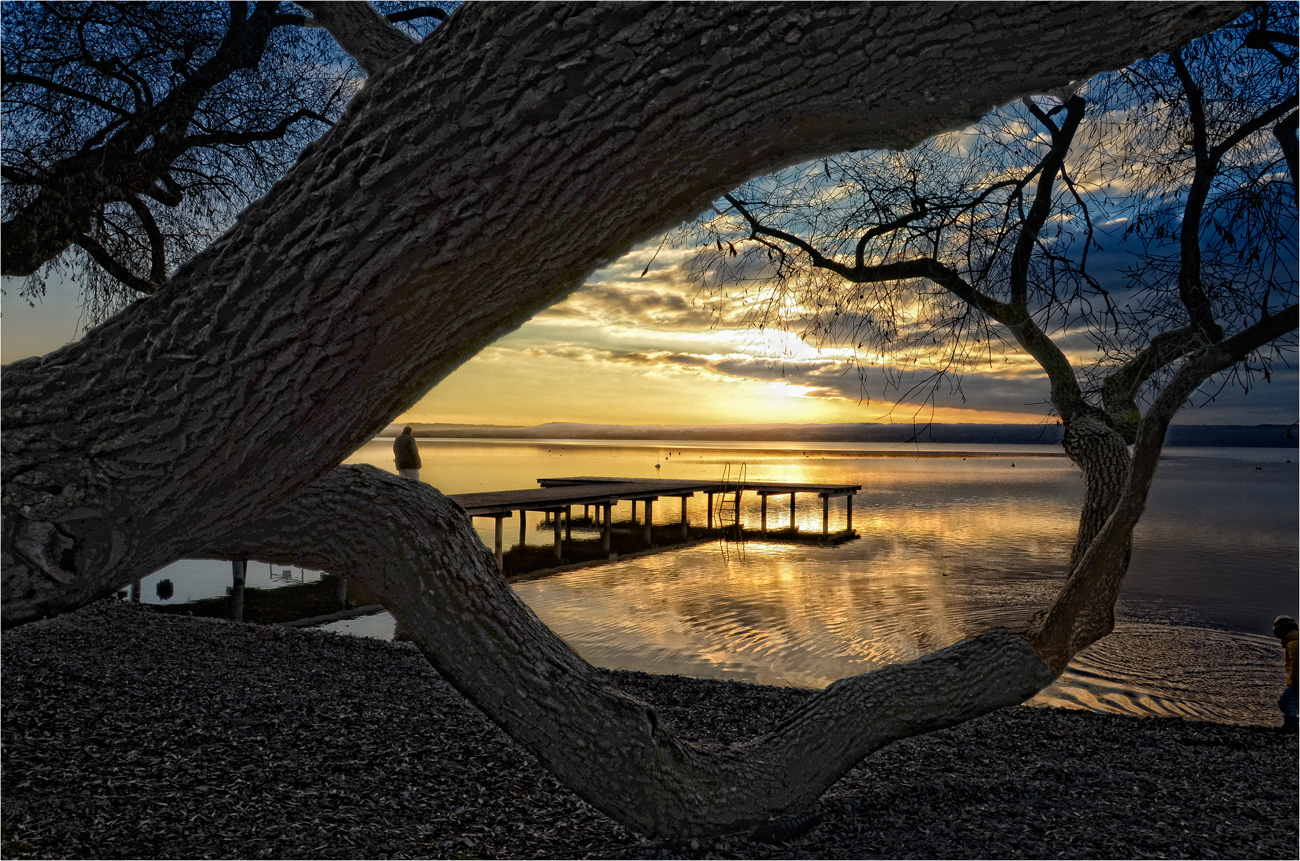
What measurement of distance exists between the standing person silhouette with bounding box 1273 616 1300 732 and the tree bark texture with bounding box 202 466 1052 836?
5.94 metres

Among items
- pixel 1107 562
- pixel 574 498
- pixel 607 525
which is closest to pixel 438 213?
pixel 1107 562

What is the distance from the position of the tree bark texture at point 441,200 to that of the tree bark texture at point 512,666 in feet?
1.38

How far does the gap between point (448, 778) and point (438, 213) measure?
171 inches

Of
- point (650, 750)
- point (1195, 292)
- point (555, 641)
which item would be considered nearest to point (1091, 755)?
point (1195, 292)

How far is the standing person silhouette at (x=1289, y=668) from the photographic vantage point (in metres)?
6.91

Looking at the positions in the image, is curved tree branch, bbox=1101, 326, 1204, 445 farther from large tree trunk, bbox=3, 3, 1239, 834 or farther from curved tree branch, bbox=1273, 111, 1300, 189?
large tree trunk, bbox=3, 3, 1239, 834

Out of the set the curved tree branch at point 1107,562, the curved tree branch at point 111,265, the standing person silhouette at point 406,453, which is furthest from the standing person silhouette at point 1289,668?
the standing person silhouette at point 406,453

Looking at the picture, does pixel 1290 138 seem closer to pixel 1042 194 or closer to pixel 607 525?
pixel 1042 194

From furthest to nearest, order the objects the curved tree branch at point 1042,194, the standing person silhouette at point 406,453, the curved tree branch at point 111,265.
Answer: the standing person silhouette at point 406,453, the curved tree branch at point 111,265, the curved tree branch at point 1042,194

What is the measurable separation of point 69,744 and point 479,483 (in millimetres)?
40465

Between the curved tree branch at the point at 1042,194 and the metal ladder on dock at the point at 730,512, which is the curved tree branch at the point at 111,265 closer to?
the curved tree branch at the point at 1042,194

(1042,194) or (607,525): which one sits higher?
(1042,194)

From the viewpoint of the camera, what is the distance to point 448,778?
192 inches

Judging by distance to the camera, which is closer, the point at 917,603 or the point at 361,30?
the point at 361,30
